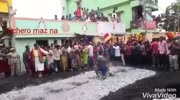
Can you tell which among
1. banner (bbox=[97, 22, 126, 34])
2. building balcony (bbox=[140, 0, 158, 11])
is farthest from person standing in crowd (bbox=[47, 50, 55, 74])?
building balcony (bbox=[140, 0, 158, 11])

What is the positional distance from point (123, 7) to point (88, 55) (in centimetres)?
1605

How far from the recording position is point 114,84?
11.6 metres

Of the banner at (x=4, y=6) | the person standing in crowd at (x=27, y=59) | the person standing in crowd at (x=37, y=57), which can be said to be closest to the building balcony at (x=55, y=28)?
the banner at (x=4, y=6)

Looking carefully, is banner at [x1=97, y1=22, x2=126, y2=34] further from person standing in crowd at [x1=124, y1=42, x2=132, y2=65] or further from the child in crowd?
the child in crowd

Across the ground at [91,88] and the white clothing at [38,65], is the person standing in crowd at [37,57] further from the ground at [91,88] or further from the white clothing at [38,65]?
the ground at [91,88]

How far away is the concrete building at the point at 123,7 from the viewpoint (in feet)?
107

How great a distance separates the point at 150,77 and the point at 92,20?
12386 mm

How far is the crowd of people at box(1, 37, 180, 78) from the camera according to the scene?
15.0 m

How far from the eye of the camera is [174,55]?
15.1 metres

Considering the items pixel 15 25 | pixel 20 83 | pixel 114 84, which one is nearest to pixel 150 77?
pixel 114 84

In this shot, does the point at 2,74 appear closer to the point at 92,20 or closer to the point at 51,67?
the point at 51,67

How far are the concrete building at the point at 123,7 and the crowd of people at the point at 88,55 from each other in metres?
13.3

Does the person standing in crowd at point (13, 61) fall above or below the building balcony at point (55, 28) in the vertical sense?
below
